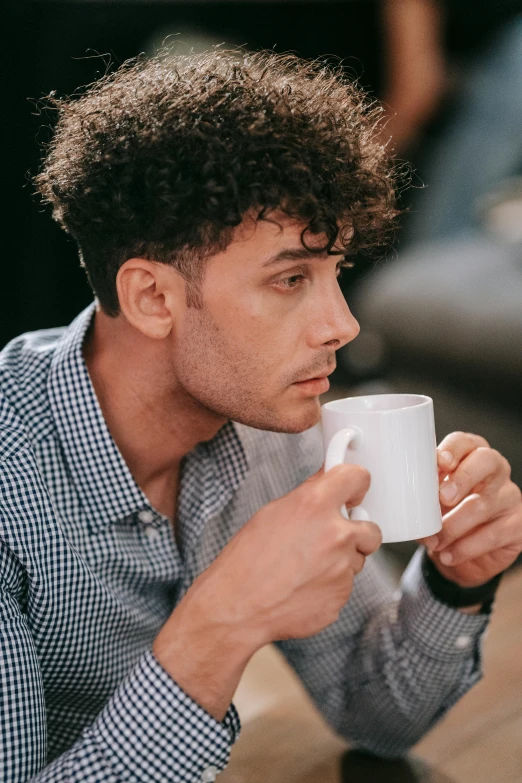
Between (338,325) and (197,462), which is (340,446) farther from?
(197,462)

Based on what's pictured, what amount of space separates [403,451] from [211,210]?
36 centimetres

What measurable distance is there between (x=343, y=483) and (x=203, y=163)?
0.42 metres

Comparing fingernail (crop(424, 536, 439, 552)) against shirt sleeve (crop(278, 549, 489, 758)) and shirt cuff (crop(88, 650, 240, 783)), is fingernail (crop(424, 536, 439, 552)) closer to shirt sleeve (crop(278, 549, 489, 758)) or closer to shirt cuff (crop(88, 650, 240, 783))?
shirt sleeve (crop(278, 549, 489, 758))

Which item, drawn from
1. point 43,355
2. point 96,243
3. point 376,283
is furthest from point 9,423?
point 376,283

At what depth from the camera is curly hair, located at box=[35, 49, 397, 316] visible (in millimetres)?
1019

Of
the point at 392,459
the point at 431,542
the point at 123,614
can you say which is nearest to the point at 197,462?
the point at 123,614

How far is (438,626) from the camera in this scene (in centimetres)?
122

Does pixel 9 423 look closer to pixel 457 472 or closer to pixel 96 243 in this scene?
pixel 96 243

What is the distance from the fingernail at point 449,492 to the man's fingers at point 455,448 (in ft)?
0.11

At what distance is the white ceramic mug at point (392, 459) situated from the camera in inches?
34.3

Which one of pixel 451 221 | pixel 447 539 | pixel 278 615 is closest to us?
pixel 278 615

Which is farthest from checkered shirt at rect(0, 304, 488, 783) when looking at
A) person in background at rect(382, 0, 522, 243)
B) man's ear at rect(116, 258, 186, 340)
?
person in background at rect(382, 0, 522, 243)

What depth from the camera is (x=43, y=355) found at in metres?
1.22

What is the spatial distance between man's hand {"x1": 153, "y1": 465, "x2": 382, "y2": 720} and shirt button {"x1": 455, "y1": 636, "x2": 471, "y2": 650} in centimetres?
39
